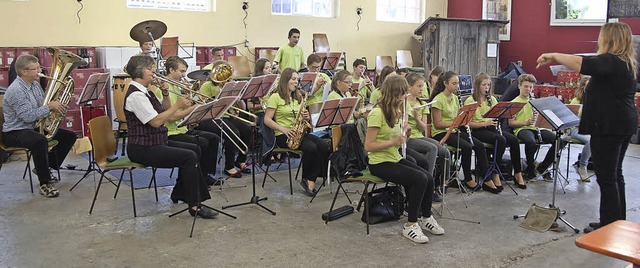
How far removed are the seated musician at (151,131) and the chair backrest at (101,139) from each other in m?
0.32

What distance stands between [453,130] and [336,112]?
139 centimetres

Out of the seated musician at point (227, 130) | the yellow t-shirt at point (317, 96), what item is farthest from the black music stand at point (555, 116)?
the seated musician at point (227, 130)

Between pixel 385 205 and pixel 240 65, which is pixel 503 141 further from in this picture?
pixel 240 65

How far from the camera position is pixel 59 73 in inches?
250

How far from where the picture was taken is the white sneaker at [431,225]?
16.0 ft

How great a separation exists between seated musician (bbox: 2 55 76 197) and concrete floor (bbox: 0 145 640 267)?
10.8 inches

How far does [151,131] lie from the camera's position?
500 cm

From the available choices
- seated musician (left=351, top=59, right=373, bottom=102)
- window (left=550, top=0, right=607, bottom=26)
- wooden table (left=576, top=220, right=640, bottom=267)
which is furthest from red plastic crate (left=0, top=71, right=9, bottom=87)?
window (left=550, top=0, right=607, bottom=26)

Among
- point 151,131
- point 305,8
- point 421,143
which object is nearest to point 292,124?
point 421,143

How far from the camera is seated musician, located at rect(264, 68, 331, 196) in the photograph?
5.99 metres

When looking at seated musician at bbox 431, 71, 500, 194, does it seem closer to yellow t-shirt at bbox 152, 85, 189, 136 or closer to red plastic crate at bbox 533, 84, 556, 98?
yellow t-shirt at bbox 152, 85, 189, 136

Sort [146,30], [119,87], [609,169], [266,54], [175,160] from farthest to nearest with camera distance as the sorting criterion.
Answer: [266,54], [119,87], [146,30], [175,160], [609,169]

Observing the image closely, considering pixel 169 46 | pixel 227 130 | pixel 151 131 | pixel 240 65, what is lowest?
pixel 227 130

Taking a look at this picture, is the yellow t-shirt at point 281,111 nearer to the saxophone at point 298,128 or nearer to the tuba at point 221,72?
the saxophone at point 298,128
